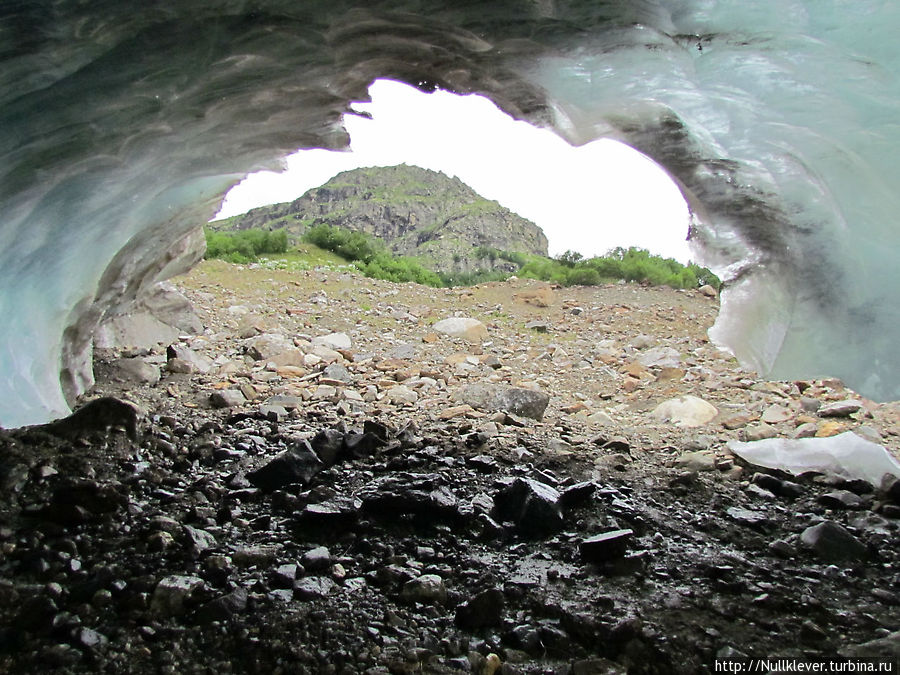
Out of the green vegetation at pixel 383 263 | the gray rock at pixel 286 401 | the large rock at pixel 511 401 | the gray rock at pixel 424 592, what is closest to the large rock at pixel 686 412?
the large rock at pixel 511 401

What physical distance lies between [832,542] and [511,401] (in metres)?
2.47

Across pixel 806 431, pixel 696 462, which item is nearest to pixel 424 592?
pixel 696 462

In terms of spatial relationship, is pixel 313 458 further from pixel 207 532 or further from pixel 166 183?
pixel 166 183

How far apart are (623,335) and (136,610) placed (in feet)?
26.5

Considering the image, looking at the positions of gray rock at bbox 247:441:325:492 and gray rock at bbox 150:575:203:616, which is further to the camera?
gray rock at bbox 247:441:325:492

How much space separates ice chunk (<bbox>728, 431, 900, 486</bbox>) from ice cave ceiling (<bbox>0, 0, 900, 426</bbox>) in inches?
23.9

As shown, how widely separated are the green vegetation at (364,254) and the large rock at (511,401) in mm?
9271

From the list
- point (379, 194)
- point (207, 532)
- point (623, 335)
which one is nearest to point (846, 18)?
point (207, 532)

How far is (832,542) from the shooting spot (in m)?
2.38

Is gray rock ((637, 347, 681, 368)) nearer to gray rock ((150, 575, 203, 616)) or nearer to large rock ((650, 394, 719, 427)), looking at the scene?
large rock ((650, 394, 719, 427))

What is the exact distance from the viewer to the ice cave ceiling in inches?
86.4

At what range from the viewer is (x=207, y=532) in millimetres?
2361

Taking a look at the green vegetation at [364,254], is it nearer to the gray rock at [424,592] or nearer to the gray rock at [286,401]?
the gray rock at [286,401]

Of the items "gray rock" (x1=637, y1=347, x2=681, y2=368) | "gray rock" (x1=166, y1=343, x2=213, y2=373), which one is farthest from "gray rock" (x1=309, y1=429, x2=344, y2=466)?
"gray rock" (x1=637, y1=347, x2=681, y2=368)
